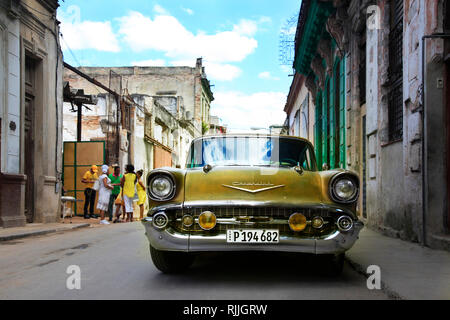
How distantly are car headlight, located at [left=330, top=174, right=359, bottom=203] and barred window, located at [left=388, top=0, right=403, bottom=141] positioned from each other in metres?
4.47

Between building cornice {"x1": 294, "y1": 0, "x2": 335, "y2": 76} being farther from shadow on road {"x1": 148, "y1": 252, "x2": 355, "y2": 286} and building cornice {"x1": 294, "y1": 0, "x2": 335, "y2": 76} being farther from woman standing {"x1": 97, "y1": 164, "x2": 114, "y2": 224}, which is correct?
shadow on road {"x1": 148, "y1": 252, "x2": 355, "y2": 286}

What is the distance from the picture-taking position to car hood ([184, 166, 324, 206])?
4379 mm

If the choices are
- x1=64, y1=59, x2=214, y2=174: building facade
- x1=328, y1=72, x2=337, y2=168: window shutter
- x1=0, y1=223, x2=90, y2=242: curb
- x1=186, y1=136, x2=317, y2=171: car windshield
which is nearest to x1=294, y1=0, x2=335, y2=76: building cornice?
x1=328, y1=72, x2=337, y2=168: window shutter

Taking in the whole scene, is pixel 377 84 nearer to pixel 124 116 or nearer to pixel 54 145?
pixel 54 145

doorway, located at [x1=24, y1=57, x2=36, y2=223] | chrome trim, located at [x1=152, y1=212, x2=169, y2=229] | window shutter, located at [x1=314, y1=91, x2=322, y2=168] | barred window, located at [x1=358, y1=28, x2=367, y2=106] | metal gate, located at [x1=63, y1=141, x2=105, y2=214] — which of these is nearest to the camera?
chrome trim, located at [x1=152, y1=212, x2=169, y2=229]

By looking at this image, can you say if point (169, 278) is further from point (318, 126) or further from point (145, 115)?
point (145, 115)

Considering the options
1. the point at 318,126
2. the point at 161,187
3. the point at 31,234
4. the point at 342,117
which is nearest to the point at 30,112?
the point at 31,234

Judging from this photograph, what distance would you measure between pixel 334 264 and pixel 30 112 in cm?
988

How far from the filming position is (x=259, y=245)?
4.18 metres

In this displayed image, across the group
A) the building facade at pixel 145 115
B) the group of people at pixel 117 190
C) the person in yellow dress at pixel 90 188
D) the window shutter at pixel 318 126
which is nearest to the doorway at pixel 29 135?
the group of people at pixel 117 190

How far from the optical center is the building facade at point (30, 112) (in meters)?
10.4

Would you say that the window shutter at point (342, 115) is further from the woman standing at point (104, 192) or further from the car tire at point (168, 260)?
the car tire at point (168, 260)

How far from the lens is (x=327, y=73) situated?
653 inches
